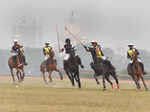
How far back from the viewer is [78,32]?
2431 centimetres

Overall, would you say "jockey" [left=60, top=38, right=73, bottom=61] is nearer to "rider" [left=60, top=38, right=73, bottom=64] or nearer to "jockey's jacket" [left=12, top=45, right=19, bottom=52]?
"rider" [left=60, top=38, right=73, bottom=64]

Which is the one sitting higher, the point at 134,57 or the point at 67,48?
the point at 67,48

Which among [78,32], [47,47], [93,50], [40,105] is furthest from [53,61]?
[40,105]

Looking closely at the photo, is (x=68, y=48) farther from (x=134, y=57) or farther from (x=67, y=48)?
(x=134, y=57)

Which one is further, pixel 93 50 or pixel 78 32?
pixel 78 32

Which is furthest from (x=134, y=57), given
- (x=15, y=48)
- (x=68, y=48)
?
(x=15, y=48)

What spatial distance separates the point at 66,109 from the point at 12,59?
14.3m

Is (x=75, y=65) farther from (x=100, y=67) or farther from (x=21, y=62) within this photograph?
(x=21, y=62)

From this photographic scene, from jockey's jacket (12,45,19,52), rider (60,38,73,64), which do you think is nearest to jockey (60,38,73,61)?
rider (60,38,73,64)

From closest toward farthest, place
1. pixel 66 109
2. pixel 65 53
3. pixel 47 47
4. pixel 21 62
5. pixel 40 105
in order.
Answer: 1. pixel 66 109
2. pixel 40 105
3. pixel 65 53
4. pixel 21 62
5. pixel 47 47

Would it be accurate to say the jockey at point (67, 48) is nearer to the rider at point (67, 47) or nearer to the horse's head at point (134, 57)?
the rider at point (67, 47)

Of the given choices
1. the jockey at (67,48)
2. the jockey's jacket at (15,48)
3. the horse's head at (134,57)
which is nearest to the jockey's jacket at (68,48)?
the jockey at (67,48)

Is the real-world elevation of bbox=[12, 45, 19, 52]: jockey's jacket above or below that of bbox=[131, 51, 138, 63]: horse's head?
above

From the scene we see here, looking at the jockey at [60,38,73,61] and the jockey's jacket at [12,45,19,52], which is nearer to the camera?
the jockey at [60,38,73,61]
